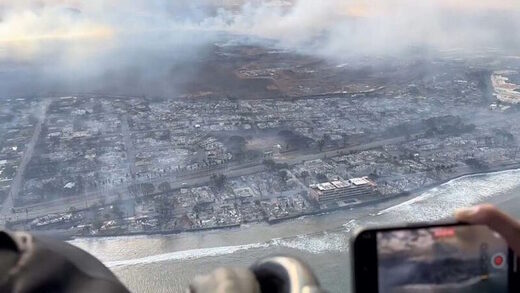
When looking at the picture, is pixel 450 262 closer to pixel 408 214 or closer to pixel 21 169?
pixel 408 214

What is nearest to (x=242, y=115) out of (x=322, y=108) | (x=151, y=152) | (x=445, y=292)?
(x=322, y=108)

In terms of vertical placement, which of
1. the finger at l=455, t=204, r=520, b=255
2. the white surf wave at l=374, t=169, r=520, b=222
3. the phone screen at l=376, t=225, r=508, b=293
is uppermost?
the finger at l=455, t=204, r=520, b=255

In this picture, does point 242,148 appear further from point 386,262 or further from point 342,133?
point 386,262

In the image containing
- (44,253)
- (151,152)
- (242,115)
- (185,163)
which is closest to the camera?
(44,253)

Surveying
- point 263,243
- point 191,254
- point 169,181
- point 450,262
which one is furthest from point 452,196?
point 450,262

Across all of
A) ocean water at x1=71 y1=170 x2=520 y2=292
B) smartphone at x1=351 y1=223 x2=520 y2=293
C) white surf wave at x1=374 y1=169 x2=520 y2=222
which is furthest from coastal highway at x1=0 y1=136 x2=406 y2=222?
smartphone at x1=351 y1=223 x2=520 y2=293

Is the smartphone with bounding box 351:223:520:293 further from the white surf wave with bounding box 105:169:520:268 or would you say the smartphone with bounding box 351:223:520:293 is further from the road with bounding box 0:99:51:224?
the road with bounding box 0:99:51:224
